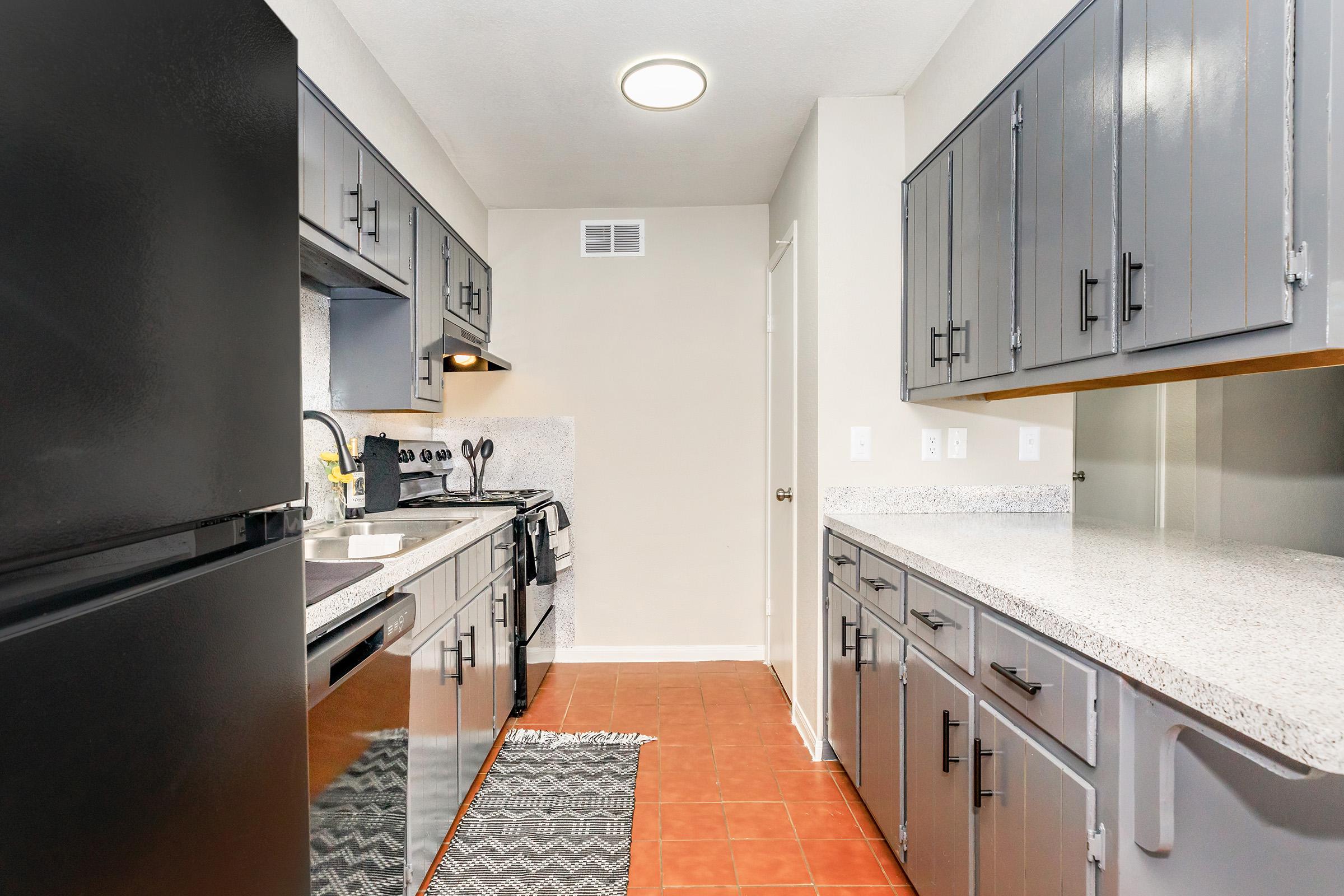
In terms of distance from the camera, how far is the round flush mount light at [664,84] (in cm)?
238

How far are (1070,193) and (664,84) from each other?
4.83 ft

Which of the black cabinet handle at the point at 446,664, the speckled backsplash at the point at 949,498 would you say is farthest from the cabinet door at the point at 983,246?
the black cabinet handle at the point at 446,664

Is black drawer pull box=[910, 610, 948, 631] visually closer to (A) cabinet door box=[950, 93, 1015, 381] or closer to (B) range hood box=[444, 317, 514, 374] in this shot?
(A) cabinet door box=[950, 93, 1015, 381]

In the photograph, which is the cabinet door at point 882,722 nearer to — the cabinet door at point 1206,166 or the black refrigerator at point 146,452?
the cabinet door at point 1206,166

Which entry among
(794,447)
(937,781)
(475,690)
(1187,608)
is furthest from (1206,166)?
(475,690)

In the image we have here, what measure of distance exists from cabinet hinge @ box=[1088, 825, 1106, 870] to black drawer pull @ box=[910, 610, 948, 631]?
1.78 ft

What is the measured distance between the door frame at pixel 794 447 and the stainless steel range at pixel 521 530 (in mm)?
1160

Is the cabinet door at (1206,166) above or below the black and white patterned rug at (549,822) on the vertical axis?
above

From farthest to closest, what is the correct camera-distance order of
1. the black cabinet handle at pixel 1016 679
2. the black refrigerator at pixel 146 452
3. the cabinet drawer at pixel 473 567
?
the cabinet drawer at pixel 473 567 < the black cabinet handle at pixel 1016 679 < the black refrigerator at pixel 146 452

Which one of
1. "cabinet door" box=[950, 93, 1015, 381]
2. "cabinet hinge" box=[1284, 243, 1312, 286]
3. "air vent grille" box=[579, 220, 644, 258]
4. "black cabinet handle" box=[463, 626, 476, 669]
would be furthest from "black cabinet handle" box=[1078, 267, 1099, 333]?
"air vent grille" box=[579, 220, 644, 258]

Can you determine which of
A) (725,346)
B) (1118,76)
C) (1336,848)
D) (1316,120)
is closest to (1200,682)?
(1336,848)

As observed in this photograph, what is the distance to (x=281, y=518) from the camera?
708 mm

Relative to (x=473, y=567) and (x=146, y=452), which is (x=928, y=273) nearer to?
(x=473, y=567)

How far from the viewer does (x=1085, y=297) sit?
58.4 inches
